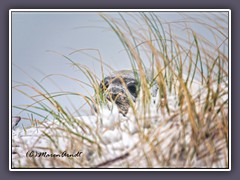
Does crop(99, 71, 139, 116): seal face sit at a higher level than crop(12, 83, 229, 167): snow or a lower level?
higher

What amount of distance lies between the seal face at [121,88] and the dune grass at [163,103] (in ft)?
0.13

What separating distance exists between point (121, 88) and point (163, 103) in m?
0.31

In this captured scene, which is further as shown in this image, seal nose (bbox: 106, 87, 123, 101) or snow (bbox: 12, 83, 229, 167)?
seal nose (bbox: 106, 87, 123, 101)

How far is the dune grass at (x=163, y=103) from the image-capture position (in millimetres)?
2424

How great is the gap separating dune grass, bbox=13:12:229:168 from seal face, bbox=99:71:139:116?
0.04 m

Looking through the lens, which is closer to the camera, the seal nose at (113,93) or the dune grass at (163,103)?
the dune grass at (163,103)

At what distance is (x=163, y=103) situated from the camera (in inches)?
97.7

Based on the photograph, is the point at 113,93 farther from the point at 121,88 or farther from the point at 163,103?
the point at 163,103

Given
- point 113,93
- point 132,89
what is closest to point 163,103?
point 132,89

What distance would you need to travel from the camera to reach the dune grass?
7.95 ft

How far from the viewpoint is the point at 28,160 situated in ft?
8.26

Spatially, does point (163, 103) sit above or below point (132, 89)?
below

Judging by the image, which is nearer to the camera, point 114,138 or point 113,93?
point 114,138

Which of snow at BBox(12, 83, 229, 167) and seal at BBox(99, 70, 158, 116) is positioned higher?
seal at BBox(99, 70, 158, 116)
